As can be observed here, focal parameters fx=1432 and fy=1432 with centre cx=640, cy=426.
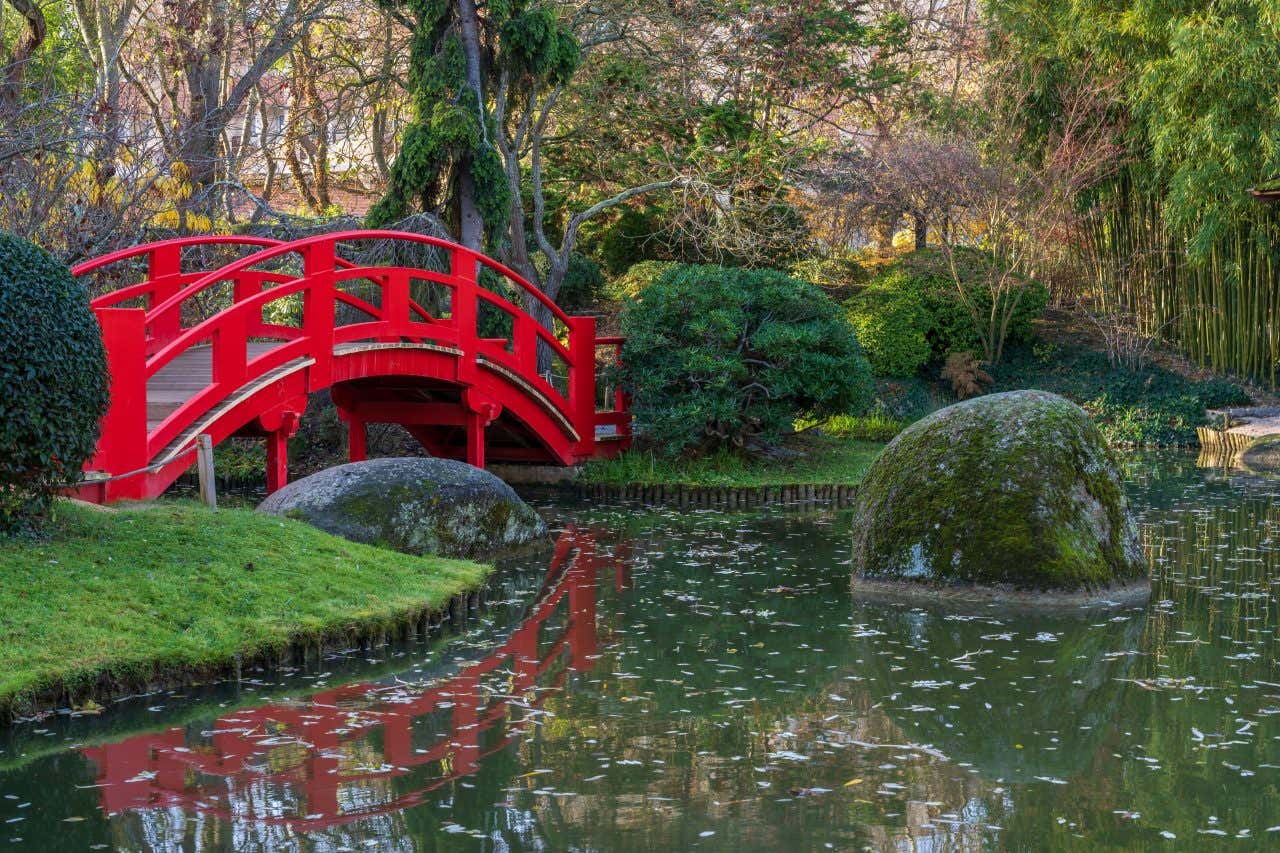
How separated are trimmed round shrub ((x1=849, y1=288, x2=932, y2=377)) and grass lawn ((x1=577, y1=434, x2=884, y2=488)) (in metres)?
5.07

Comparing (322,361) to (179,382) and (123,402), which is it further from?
(123,402)

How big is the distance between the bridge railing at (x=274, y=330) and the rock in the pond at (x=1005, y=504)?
5064mm

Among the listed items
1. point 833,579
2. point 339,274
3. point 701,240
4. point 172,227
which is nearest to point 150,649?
point 833,579

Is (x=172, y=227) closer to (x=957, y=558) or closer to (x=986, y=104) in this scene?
(x=957, y=558)

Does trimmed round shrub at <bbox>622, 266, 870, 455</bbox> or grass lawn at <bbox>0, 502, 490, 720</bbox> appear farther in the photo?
trimmed round shrub at <bbox>622, 266, 870, 455</bbox>

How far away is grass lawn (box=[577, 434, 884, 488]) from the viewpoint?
15336 mm

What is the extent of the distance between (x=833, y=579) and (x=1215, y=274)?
1364cm

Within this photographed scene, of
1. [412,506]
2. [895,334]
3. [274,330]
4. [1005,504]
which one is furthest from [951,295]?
[1005,504]

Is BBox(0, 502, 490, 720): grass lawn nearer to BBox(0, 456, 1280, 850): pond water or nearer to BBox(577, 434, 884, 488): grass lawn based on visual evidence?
BBox(0, 456, 1280, 850): pond water

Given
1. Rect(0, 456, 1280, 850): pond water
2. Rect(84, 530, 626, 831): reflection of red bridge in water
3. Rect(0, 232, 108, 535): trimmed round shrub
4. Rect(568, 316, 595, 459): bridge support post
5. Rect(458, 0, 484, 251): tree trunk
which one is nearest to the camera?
Rect(0, 456, 1280, 850): pond water

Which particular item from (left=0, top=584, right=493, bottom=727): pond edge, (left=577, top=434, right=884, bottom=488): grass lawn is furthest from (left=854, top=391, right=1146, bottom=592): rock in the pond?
(left=577, top=434, right=884, bottom=488): grass lawn

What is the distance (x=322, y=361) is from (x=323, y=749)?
21.4 ft

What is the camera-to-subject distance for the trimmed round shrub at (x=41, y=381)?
25.8ft

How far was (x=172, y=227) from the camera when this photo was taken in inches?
635
